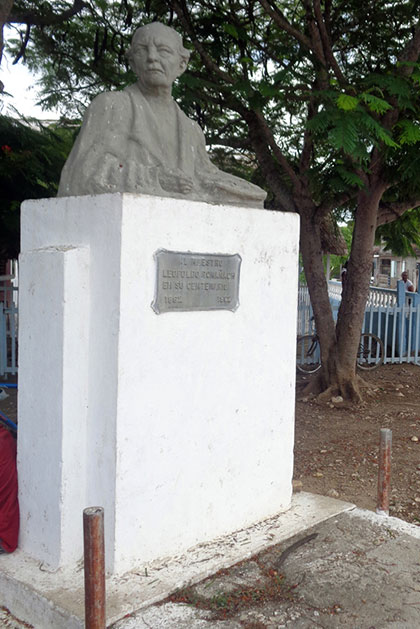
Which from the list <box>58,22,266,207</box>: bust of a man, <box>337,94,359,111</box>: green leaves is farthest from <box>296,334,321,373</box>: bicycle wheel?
<box>58,22,266,207</box>: bust of a man

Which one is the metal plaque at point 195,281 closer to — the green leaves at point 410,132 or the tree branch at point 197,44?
the green leaves at point 410,132

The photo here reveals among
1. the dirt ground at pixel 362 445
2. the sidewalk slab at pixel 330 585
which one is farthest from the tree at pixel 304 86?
the sidewalk slab at pixel 330 585

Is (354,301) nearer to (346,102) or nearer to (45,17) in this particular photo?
(346,102)

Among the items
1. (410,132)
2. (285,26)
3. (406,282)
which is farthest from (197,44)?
(406,282)

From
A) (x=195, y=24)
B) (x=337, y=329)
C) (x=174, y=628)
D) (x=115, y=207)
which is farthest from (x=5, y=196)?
(x=174, y=628)

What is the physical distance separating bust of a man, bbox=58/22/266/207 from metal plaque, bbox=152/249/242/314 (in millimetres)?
359

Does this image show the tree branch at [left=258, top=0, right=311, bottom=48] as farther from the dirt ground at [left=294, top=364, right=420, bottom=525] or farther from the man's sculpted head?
the dirt ground at [left=294, top=364, right=420, bottom=525]

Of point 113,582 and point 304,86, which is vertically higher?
point 304,86

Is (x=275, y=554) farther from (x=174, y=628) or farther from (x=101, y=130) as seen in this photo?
(x=101, y=130)

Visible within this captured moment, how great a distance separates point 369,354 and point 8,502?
9.38m

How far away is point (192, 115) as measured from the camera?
9.23m

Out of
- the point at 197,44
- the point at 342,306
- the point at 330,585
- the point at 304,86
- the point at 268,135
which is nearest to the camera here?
the point at 330,585

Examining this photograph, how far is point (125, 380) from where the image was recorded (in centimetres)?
339

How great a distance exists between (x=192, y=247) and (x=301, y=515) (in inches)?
79.5
